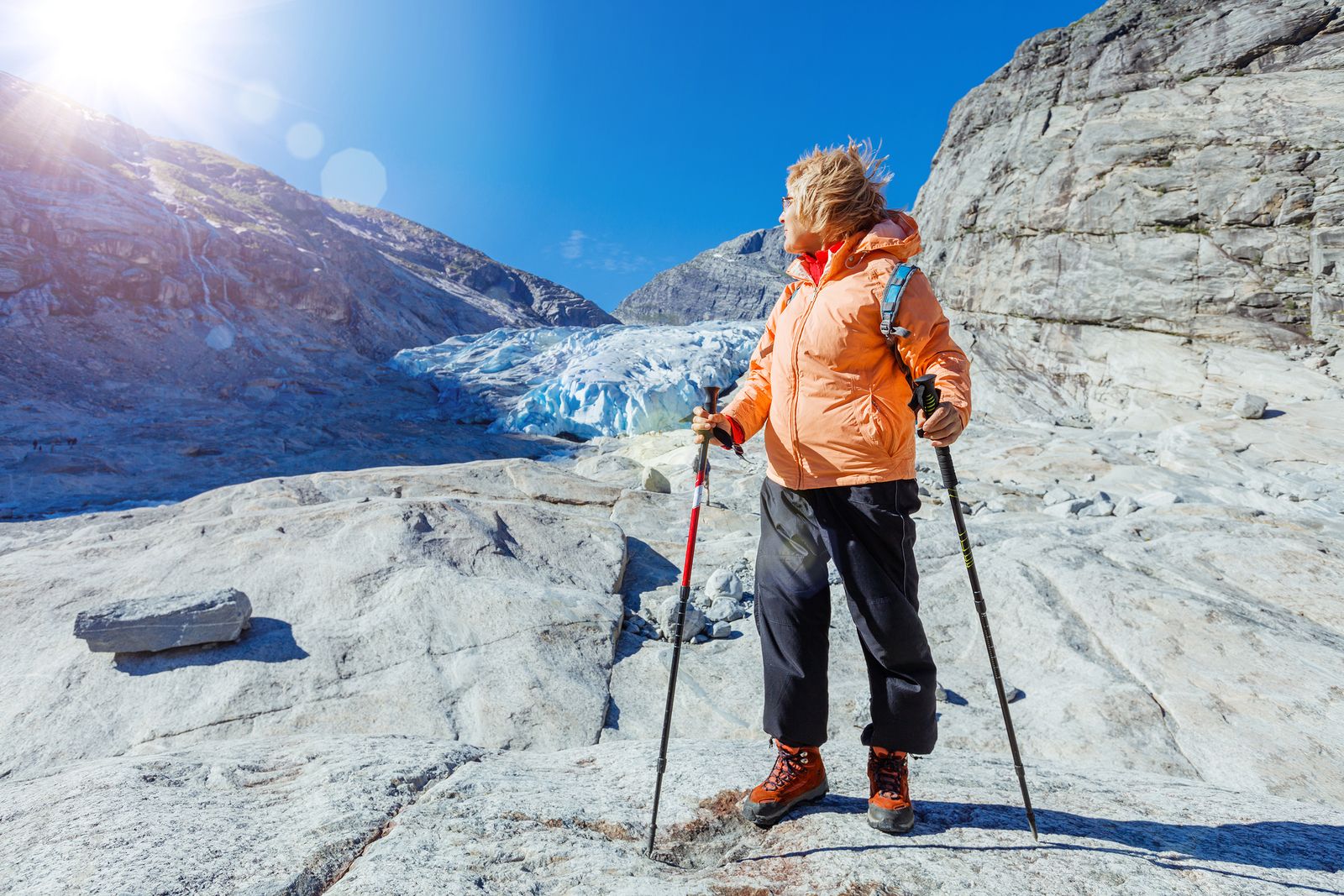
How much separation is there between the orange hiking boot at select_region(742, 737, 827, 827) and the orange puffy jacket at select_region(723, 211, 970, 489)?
3.69 ft

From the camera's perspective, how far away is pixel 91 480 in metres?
15.7

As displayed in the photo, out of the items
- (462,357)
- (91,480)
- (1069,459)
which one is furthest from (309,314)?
(1069,459)

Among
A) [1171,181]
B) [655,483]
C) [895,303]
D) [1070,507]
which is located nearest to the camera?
[895,303]

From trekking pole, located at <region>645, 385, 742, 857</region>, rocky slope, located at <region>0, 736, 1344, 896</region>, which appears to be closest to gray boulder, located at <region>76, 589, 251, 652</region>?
rocky slope, located at <region>0, 736, 1344, 896</region>

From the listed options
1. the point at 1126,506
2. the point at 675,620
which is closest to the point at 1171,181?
the point at 1126,506

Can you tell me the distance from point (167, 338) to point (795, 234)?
35.1 meters

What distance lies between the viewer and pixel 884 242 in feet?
8.64

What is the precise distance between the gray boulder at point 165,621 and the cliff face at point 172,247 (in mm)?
30505

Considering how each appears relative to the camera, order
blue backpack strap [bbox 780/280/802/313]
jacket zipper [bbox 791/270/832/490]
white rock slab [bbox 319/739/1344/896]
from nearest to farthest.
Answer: white rock slab [bbox 319/739/1344/896], jacket zipper [bbox 791/270/832/490], blue backpack strap [bbox 780/280/802/313]

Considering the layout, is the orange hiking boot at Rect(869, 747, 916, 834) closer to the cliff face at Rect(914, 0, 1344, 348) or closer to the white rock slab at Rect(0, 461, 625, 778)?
the white rock slab at Rect(0, 461, 625, 778)

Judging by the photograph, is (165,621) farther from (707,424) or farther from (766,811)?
(766,811)

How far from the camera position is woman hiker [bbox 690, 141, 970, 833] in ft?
8.30

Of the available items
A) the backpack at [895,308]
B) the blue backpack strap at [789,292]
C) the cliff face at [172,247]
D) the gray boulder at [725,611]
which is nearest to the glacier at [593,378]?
the cliff face at [172,247]

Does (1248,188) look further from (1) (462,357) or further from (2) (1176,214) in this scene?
(1) (462,357)
